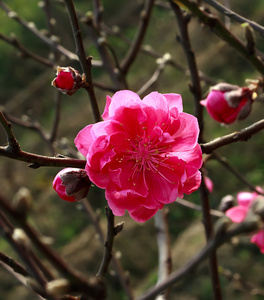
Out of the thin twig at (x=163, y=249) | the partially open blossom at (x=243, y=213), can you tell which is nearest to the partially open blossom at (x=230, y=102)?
the partially open blossom at (x=243, y=213)

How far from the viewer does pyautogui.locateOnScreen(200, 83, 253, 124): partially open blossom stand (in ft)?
2.31

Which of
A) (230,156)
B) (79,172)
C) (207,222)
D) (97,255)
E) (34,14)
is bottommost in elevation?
(97,255)

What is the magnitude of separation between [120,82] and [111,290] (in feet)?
6.85

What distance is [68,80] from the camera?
685 millimetres

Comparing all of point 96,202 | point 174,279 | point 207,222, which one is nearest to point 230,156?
point 96,202

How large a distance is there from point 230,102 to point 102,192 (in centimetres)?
301

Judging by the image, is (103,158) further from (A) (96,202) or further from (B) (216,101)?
(A) (96,202)

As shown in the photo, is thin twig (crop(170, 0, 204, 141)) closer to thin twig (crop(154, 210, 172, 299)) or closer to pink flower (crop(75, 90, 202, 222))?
pink flower (crop(75, 90, 202, 222))

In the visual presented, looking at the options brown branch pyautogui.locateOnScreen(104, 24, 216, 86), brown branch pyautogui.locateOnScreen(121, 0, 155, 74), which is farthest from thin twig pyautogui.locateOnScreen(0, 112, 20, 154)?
brown branch pyautogui.locateOnScreen(104, 24, 216, 86)

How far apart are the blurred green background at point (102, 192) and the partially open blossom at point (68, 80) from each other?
887 millimetres

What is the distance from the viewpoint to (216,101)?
2.34 feet

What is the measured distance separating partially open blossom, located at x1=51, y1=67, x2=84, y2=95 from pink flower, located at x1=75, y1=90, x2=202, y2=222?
0.06 metres

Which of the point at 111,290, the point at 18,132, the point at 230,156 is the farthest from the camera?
the point at 18,132

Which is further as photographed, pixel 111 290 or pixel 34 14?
pixel 34 14
